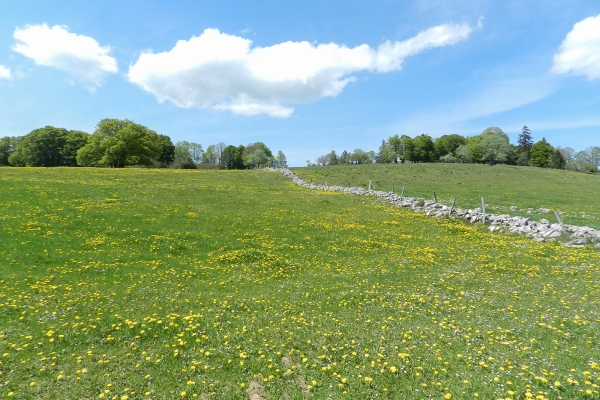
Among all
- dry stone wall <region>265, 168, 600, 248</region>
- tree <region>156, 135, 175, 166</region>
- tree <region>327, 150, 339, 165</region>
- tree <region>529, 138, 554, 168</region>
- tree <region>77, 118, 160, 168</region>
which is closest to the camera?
dry stone wall <region>265, 168, 600, 248</region>

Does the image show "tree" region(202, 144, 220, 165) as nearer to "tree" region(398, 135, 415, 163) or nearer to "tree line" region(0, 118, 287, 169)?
"tree line" region(0, 118, 287, 169)

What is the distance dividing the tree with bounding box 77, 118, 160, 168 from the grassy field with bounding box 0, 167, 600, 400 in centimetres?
7939

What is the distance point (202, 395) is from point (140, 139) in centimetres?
10707

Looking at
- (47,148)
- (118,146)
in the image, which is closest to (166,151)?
(47,148)

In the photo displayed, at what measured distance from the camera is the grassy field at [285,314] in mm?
7883

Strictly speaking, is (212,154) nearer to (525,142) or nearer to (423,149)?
(423,149)

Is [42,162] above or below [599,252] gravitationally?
above

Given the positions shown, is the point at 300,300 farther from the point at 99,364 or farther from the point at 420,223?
the point at 420,223

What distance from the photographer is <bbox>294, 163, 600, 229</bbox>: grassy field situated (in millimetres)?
39562

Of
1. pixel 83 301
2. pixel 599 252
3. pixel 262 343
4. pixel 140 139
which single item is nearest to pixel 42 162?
pixel 140 139

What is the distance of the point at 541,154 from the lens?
461ft

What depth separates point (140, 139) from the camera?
100188 millimetres

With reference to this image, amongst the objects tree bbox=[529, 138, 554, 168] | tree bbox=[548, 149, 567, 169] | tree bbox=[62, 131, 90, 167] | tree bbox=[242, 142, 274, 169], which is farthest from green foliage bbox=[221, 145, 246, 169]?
tree bbox=[548, 149, 567, 169]

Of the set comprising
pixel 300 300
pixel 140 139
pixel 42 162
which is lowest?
pixel 300 300
